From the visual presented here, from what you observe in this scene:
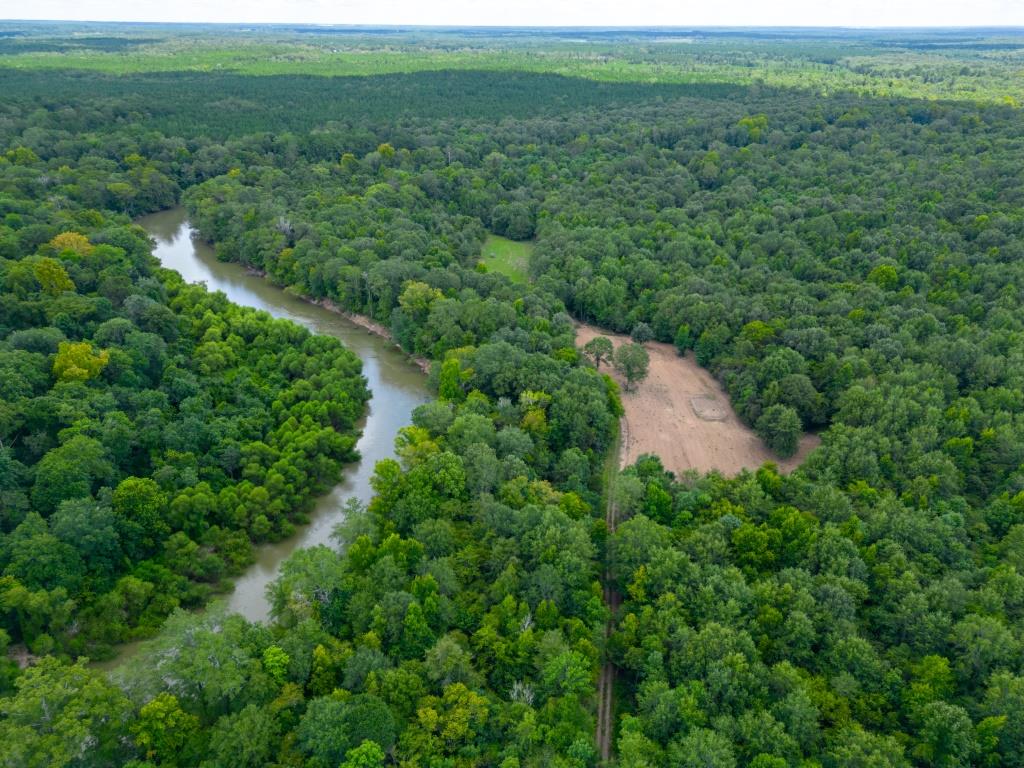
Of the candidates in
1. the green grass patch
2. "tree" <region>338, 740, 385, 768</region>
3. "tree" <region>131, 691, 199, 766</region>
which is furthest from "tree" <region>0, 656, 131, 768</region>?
the green grass patch

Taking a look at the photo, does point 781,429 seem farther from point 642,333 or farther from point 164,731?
point 164,731

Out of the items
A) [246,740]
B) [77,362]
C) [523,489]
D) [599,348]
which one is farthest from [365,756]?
[599,348]

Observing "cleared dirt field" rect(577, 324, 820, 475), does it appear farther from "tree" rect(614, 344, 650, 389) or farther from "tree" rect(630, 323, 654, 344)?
"tree" rect(630, 323, 654, 344)

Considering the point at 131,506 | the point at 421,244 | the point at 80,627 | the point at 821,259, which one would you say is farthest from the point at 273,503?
the point at 821,259

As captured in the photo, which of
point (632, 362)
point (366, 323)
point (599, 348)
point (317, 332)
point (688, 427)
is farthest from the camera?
point (366, 323)

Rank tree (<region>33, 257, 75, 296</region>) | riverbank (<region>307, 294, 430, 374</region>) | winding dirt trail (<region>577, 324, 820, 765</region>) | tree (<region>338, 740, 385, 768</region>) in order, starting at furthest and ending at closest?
riverbank (<region>307, 294, 430, 374</region>)
tree (<region>33, 257, 75, 296</region>)
winding dirt trail (<region>577, 324, 820, 765</region>)
tree (<region>338, 740, 385, 768</region>)

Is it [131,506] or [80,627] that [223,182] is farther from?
[80,627]
